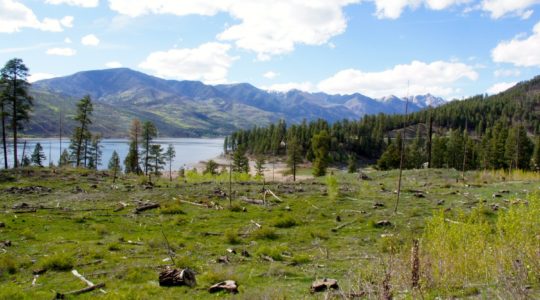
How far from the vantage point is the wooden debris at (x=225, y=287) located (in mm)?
10241

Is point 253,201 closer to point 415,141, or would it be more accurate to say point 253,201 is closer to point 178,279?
point 178,279

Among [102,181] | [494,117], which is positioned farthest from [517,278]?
[494,117]

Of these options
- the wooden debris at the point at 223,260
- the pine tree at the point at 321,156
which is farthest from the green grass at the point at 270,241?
the pine tree at the point at 321,156

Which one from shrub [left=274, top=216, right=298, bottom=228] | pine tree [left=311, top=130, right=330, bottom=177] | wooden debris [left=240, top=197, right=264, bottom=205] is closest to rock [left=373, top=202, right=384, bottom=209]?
shrub [left=274, top=216, right=298, bottom=228]

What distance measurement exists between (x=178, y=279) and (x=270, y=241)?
6860 mm

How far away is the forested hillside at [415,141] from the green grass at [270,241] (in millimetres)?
22106

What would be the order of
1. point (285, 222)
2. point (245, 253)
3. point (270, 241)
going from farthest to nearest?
point (285, 222) → point (270, 241) → point (245, 253)

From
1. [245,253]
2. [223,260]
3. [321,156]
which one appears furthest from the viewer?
[321,156]

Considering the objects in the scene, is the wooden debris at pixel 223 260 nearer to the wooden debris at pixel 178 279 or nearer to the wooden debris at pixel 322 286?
the wooden debris at pixel 178 279

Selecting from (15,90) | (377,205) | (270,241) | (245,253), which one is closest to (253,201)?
(377,205)

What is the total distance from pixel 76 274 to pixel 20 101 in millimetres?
41260

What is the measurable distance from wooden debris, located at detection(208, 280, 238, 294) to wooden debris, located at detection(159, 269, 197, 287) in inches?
31.8

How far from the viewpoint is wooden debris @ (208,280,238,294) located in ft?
33.6

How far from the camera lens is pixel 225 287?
1035 centimetres
